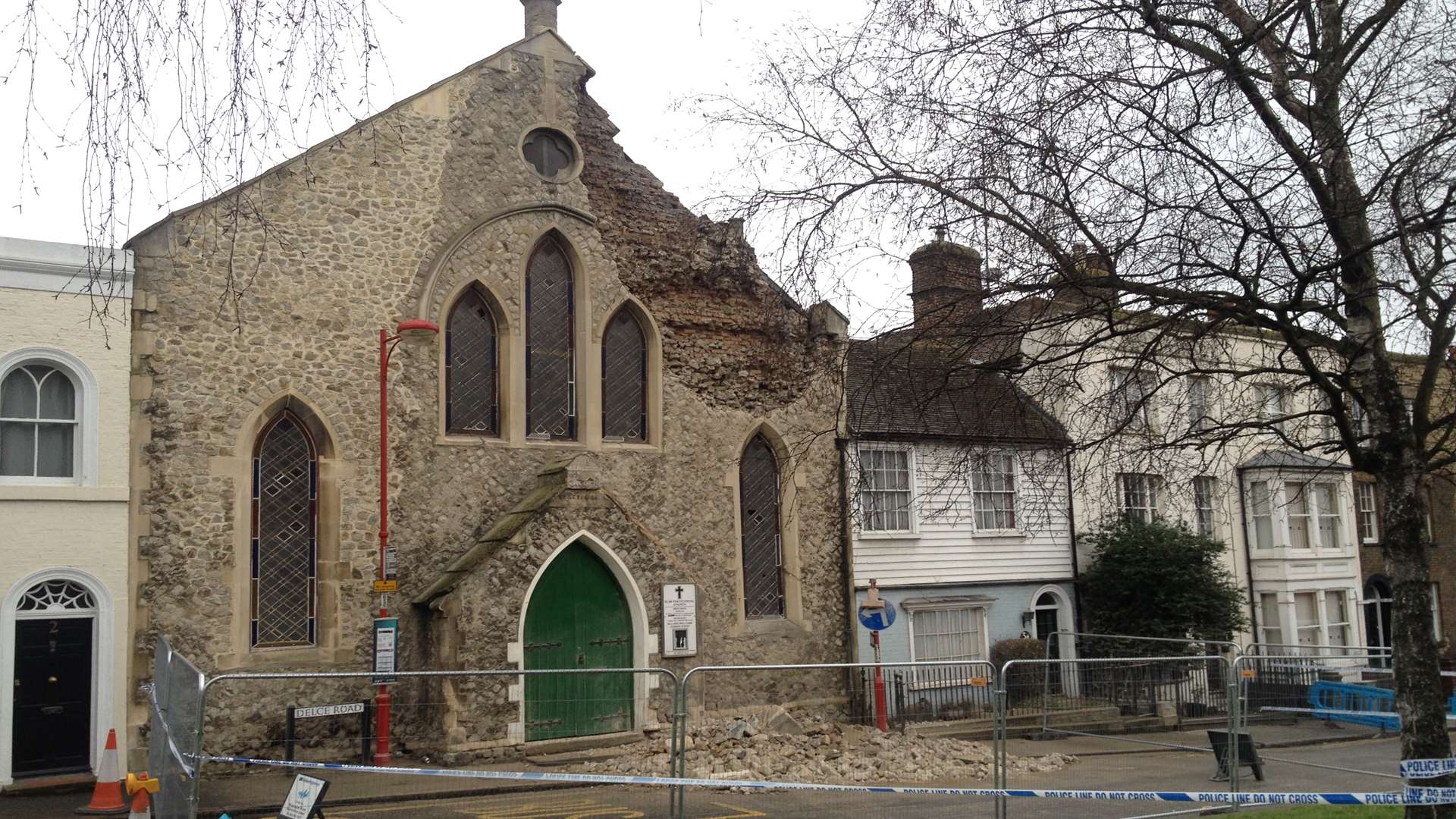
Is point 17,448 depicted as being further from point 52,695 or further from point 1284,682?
point 1284,682

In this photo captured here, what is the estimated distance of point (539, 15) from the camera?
1877cm

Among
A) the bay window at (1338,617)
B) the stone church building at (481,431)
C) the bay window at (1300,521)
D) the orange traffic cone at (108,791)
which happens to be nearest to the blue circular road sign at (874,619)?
the stone church building at (481,431)

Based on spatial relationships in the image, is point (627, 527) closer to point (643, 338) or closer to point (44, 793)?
point (643, 338)

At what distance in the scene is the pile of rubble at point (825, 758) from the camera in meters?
13.6

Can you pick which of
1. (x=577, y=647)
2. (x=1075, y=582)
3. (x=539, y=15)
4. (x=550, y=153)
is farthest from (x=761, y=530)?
(x=539, y=15)

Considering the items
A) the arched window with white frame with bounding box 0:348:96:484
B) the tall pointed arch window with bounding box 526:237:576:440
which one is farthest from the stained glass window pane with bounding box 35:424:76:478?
the tall pointed arch window with bounding box 526:237:576:440

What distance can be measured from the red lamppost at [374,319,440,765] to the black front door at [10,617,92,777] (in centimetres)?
319

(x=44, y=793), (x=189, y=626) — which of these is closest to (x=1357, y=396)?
(x=189, y=626)

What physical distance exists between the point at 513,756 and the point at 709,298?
304 inches

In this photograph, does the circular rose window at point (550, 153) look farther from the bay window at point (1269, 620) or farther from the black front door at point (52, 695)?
the bay window at point (1269, 620)

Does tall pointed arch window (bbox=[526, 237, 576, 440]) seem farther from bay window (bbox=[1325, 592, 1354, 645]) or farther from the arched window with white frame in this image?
bay window (bbox=[1325, 592, 1354, 645])

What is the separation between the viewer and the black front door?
1354 centimetres

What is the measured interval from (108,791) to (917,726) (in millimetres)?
8715

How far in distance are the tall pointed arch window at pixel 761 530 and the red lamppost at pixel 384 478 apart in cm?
577
